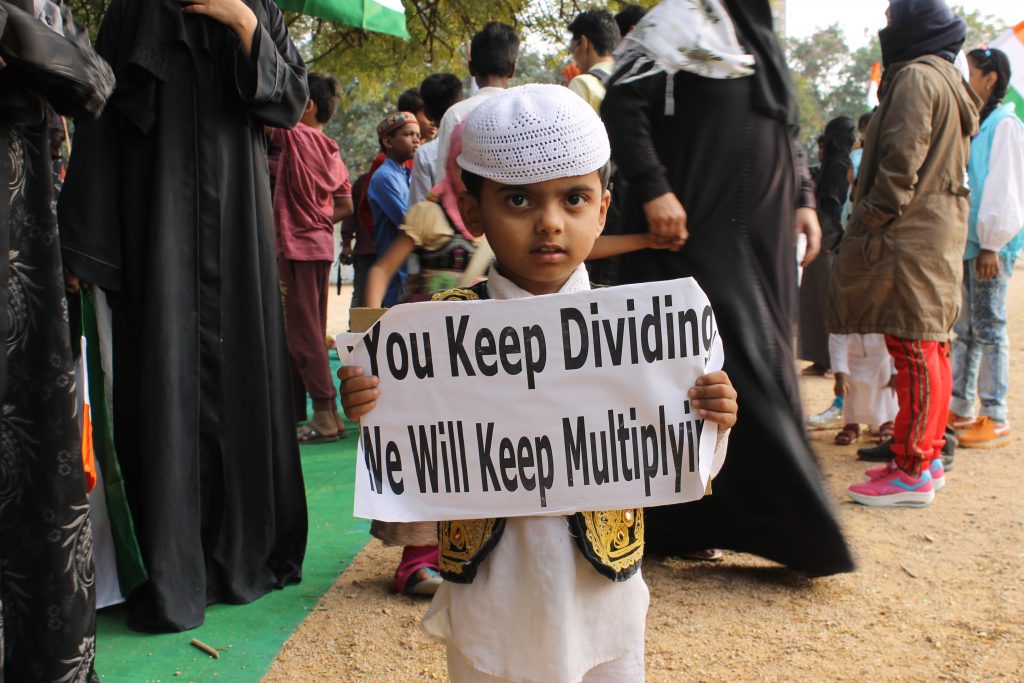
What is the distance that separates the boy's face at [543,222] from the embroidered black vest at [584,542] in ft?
0.45

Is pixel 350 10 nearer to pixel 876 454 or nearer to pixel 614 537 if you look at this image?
pixel 614 537

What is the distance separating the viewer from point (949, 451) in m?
5.78

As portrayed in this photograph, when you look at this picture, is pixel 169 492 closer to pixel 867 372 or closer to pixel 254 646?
Result: pixel 254 646

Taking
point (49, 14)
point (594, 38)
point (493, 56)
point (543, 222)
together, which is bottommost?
point (543, 222)

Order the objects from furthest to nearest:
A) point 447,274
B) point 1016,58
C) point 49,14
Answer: point 1016,58 → point 447,274 → point 49,14

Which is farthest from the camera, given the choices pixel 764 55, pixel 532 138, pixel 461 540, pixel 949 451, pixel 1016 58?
pixel 1016 58

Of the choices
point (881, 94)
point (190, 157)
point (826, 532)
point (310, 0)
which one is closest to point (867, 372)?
point (881, 94)

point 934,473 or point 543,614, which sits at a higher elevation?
point 543,614

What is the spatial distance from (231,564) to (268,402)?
589mm

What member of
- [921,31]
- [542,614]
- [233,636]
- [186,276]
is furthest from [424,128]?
[542,614]

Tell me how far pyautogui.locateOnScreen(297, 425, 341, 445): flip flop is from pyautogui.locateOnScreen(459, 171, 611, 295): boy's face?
15.3ft

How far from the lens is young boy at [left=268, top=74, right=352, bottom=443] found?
630 centimetres

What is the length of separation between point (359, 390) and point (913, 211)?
364cm

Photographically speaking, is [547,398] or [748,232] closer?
[547,398]
